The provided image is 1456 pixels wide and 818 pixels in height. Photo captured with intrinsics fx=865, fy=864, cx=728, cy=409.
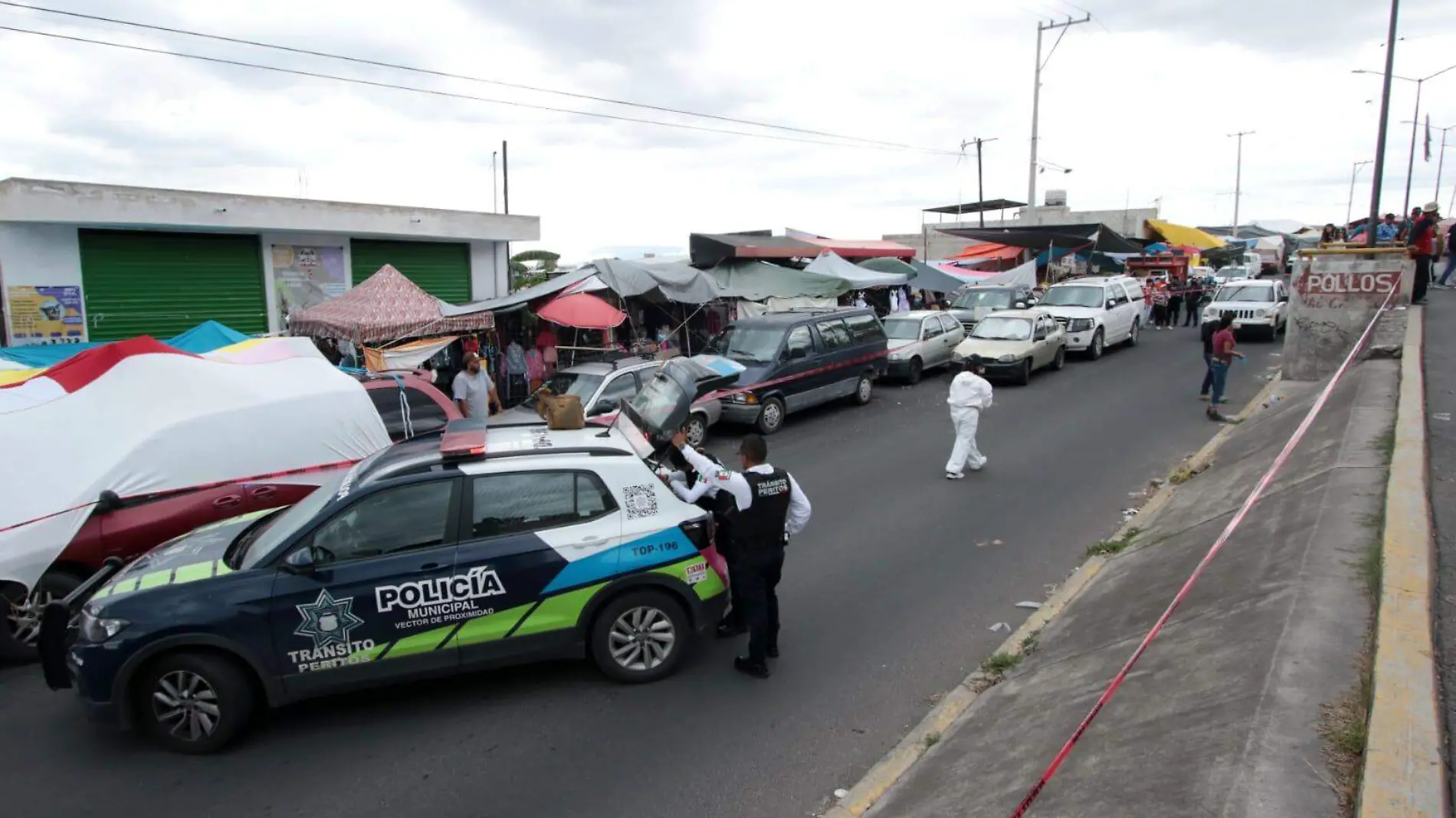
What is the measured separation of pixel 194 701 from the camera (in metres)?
4.83

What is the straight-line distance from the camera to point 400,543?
514 cm

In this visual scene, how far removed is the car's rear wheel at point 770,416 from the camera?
14.1 metres

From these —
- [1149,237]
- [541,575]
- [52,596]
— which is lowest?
[52,596]

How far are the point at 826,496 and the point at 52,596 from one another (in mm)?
7135

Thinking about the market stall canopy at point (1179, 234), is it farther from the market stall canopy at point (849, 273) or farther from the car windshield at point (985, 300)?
the market stall canopy at point (849, 273)

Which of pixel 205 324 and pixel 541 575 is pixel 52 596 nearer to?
pixel 541 575

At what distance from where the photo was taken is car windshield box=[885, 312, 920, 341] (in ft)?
63.4

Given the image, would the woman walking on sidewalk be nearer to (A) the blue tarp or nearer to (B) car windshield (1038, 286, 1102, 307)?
(B) car windshield (1038, 286, 1102, 307)

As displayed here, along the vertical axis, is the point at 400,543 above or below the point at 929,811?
above

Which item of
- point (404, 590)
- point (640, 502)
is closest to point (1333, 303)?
point (640, 502)

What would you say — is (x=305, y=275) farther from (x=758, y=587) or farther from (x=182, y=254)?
(x=758, y=587)

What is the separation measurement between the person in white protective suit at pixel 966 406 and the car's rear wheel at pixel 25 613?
8.78 m

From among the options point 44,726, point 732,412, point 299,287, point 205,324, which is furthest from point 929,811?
point 299,287

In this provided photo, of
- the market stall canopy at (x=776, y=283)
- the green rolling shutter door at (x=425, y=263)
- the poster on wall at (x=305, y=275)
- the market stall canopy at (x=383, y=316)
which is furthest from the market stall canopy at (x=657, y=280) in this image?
the poster on wall at (x=305, y=275)
